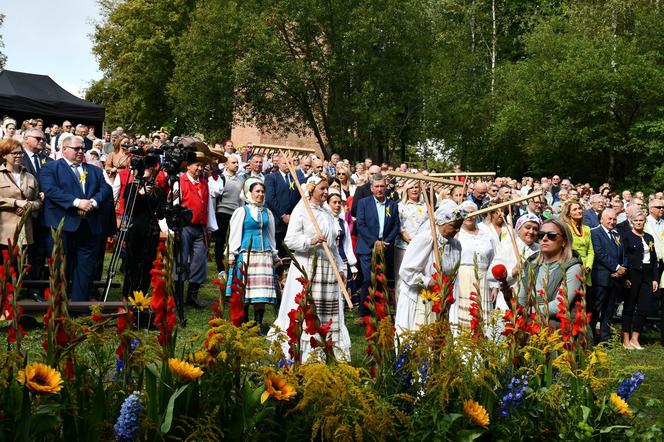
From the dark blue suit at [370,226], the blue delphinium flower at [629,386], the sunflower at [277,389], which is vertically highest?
the dark blue suit at [370,226]

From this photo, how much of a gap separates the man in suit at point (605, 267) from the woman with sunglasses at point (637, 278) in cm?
46

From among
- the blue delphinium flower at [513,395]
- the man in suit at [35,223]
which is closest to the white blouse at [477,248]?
the man in suit at [35,223]

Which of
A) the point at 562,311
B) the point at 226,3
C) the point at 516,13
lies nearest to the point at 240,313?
the point at 562,311

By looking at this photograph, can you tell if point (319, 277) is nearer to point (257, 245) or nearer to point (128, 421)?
point (257, 245)

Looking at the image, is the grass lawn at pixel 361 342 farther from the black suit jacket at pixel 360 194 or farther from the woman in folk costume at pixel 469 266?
the black suit jacket at pixel 360 194

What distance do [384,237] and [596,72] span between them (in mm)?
25278

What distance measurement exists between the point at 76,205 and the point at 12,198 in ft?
2.32

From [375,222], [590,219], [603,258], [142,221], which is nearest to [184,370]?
[142,221]

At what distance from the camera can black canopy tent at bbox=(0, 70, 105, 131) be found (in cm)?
3022

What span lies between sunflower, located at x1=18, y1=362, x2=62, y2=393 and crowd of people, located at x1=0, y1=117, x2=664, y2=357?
3.60 metres

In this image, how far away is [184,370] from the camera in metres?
3.83

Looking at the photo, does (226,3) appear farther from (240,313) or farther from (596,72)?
(240,313)

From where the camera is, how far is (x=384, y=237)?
1438cm

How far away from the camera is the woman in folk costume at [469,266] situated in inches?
378
